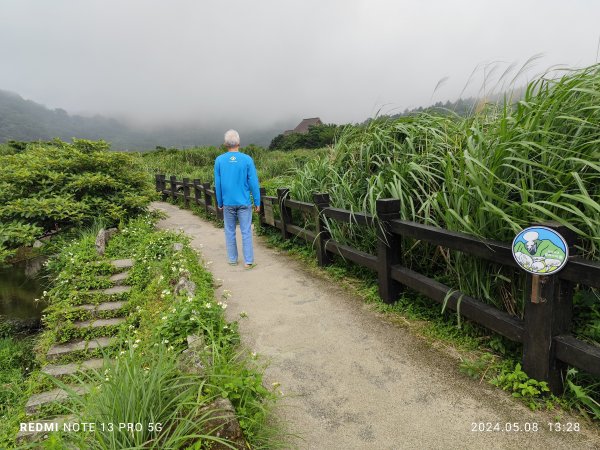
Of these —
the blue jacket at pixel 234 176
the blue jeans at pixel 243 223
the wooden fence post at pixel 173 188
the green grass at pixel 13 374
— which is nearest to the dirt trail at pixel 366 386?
the blue jeans at pixel 243 223

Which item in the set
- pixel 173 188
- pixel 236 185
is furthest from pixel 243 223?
pixel 173 188

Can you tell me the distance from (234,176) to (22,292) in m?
5.15

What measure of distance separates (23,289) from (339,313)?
6690 millimetres

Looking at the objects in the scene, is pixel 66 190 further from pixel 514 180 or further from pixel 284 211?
pixel 514 180

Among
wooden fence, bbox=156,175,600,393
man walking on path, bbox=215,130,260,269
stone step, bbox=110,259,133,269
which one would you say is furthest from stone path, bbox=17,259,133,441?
wooden fence, bbox=156,175,600,393

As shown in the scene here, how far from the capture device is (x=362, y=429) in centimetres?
213

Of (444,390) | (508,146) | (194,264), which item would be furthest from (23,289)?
(508,146)

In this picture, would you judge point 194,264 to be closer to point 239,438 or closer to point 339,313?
point 339,313

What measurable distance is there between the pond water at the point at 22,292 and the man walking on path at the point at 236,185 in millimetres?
3858

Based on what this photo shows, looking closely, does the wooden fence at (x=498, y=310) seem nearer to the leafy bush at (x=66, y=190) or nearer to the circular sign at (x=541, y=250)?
the circular sign at (x=541, y=250)

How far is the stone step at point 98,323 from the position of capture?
4250mm

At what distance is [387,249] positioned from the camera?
139 inches

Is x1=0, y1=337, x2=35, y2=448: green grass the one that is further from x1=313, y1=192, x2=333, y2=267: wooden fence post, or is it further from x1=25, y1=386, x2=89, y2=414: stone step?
x1=313, y1=192, x2=333, y2=267: wooden fence post

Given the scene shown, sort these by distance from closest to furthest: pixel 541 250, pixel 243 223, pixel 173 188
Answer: pixel 541 250 → pixel 243 223 → pixel 173 188
